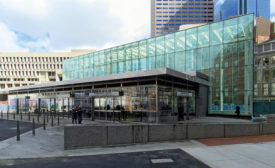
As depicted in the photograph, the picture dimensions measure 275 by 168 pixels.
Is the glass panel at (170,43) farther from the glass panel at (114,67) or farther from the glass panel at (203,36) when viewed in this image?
the glass panel at (114,67)

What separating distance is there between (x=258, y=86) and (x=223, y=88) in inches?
1714

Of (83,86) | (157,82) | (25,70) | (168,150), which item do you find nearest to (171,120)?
(157,82)

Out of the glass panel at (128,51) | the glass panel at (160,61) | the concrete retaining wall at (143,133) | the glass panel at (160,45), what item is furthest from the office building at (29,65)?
the concrete retaining wall at (143,133)

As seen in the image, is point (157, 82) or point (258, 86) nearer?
point (157, 82)

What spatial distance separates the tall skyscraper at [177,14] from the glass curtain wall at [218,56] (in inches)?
4867

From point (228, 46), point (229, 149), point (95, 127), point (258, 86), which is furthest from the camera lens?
point (258, 86)

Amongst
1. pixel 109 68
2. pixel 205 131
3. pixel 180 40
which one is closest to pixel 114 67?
pixel 109 68

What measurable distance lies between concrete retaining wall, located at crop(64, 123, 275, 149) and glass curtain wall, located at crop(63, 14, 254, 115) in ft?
41.4

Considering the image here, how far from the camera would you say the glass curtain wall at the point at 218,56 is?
73.3ft

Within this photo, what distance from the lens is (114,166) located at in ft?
20.6

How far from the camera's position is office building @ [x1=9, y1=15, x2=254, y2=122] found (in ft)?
49.4

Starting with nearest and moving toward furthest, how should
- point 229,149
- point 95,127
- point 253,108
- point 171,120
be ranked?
point 229,149
point 95,127
point 171,120
point 253,108

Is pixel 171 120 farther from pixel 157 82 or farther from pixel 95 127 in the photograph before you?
pixel 95 127

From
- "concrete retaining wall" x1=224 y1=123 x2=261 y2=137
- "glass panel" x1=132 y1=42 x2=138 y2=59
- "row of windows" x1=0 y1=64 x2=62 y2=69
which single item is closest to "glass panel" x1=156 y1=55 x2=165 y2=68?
"glass panel" x1=132 y1=42 x2=138 y2=59
